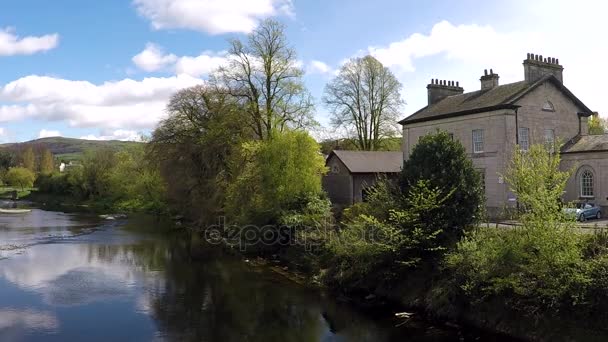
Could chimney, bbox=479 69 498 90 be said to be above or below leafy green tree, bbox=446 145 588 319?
above

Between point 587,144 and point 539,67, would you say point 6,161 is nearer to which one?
point 539,67

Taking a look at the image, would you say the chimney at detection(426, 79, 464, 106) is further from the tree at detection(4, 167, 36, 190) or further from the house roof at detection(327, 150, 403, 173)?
the tree at detection(4, 167, 36, 190)

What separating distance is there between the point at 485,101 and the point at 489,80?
3028 millimetres

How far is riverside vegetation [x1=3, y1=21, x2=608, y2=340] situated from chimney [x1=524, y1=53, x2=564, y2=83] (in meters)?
8.31

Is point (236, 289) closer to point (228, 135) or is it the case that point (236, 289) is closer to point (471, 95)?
point (228, 135)

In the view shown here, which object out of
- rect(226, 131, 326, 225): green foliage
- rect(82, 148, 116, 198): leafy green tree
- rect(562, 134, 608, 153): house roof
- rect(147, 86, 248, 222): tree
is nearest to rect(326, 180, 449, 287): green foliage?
rect(226, 131, 326, 225): green foliage

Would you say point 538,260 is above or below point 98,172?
below

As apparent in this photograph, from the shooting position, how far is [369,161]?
37500 mm

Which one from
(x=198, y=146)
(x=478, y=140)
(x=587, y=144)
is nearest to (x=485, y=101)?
(x=478, y=140)

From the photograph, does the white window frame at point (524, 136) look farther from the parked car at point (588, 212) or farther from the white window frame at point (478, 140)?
the parked car at point (588, 212)

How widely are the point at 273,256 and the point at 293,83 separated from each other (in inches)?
560

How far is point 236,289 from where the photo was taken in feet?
71.8

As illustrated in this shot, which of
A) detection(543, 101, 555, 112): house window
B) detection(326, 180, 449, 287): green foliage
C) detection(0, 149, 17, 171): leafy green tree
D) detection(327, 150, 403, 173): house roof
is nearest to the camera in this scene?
detection(326, 180, 449, 287): green foliage

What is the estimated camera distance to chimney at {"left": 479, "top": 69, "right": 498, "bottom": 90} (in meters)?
32.2
